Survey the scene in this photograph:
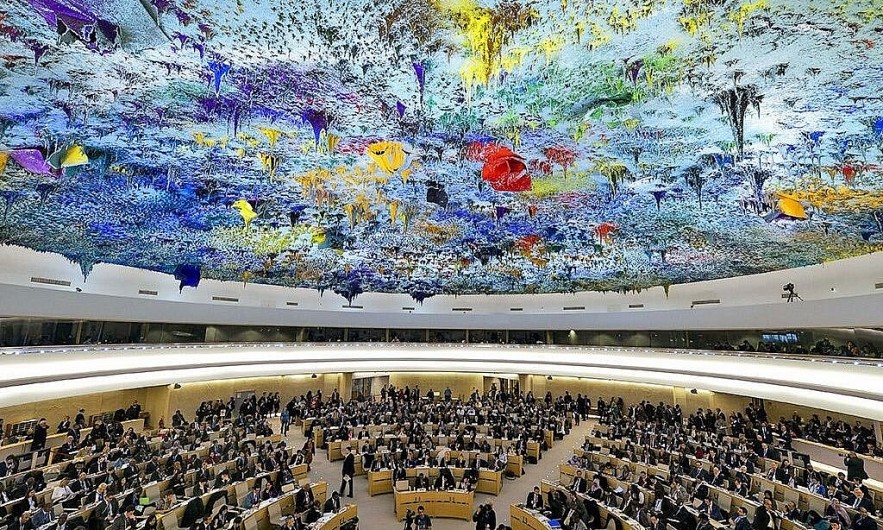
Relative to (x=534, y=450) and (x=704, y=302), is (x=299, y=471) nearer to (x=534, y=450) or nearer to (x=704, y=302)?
(x=534, y=450)

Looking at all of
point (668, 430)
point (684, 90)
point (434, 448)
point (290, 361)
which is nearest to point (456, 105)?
point (684, 90)

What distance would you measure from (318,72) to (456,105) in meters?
1.91

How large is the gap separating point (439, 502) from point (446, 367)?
45.4 feet

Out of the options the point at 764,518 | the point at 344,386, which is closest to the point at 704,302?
the point at 764,518

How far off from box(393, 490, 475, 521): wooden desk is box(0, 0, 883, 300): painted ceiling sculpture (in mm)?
6929

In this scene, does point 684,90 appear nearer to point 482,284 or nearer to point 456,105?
point 456,105

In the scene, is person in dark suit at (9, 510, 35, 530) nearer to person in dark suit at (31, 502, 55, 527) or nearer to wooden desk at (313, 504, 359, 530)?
person in dark suit at (31, 502, 55, 527)

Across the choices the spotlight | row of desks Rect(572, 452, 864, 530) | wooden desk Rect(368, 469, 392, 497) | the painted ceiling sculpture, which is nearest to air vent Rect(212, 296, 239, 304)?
the painted ceiling sculpture

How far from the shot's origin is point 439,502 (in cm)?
1312

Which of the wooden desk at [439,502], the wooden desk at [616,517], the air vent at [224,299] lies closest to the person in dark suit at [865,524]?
the wooden desk at [616,517]

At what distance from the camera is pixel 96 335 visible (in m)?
17.2

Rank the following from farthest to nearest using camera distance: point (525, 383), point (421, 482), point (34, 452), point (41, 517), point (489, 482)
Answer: point (525, 383) < point (489, 482) < point (34, 452) < point (421, 482) < point (41, 517)

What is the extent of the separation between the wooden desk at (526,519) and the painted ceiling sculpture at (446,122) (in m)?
6.86

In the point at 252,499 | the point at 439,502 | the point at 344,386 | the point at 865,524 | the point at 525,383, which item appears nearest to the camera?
the point at 865,524
